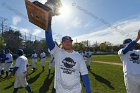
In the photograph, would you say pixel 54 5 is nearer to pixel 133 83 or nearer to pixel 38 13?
pixel 38 13

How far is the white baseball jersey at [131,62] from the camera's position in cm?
799

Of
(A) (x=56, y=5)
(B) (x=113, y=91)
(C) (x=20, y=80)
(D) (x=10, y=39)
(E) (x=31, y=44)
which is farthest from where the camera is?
(E) (x=31, y=44)

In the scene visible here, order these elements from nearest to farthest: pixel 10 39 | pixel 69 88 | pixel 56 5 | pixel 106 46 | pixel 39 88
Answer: pixel 56 5 < pixel 69 88 < pixel 39 88 < pixel 10 39 < pixel 106 46

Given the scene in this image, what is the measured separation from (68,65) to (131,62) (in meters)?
2.64

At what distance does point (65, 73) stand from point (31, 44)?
314ft

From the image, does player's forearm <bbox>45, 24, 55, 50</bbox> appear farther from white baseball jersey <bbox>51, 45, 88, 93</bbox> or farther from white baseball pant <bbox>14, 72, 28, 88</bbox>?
white baseball pant <bbox>14, 72, 28, 88</bbox>

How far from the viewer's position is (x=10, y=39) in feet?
306

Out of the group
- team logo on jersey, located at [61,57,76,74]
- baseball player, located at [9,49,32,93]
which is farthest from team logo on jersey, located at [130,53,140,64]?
baseball player, located at [9,49,32,93]

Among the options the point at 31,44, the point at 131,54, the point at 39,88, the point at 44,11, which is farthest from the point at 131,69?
the point at 31,44

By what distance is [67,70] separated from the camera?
19.6 ft

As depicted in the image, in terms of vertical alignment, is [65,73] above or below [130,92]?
above

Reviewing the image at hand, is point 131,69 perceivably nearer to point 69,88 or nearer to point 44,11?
point 69,88

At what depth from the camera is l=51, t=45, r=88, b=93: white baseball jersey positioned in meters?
5.91

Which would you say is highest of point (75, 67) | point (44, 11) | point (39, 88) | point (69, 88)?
point (44, 11)
